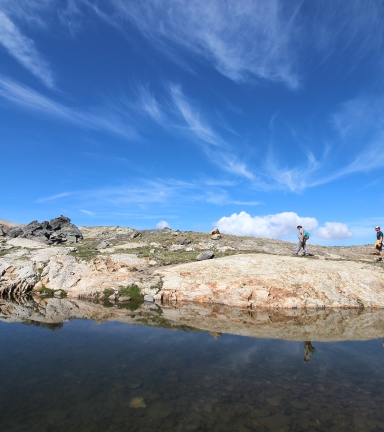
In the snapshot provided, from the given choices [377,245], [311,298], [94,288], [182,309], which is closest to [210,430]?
[182,309]

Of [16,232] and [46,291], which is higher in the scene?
[16,232]

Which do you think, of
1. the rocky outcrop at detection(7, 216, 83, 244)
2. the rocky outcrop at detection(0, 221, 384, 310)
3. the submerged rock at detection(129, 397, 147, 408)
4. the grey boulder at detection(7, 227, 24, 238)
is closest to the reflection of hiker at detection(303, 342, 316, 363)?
the submerged rock at detection(129, 397, 147, 408)

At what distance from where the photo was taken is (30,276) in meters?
30.1

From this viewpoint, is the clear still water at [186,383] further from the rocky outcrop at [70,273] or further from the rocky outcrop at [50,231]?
the rocky outcrop at [50,231]

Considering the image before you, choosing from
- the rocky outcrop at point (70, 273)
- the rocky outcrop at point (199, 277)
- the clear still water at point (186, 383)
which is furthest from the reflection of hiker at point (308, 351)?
the rocky outcrop at point (70, 273)

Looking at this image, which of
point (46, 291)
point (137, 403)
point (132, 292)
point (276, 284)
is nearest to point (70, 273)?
point (46, 291)

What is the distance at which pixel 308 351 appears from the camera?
14906 mm

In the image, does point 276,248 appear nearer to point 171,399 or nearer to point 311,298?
point 311,298

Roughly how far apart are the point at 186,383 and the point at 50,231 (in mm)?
48634

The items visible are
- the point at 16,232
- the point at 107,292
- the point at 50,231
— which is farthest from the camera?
the point at 50,231

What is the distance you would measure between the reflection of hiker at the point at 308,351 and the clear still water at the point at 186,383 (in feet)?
0.17

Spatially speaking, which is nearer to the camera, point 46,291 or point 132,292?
point 132,292

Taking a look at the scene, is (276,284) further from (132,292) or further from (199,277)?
(132,292)

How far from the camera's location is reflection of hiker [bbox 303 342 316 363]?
13929mm
